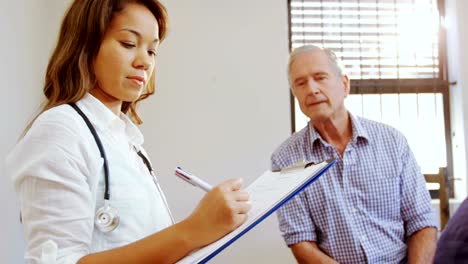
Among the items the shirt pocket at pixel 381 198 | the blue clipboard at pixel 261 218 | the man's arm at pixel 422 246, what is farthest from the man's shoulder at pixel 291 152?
the blue clipboard at pixel 261 218

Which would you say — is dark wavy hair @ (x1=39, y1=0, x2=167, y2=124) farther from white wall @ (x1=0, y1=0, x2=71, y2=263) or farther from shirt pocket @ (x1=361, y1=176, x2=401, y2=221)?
shirt pocket @ (x1=361, y1=176, x2=401, y2=221)

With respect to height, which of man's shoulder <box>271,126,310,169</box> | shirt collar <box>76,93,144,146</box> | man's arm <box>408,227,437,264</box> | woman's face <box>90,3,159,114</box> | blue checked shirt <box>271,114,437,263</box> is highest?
woman's face <box>90,3,159,114</box>

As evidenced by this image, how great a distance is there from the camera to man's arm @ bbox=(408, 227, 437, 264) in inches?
60.2

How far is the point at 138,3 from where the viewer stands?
34.7 inches

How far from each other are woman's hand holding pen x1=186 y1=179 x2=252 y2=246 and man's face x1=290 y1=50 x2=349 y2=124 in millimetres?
1118

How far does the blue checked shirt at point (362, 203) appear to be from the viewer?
1542mm

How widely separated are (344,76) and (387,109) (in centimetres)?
122

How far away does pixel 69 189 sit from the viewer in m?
0.68

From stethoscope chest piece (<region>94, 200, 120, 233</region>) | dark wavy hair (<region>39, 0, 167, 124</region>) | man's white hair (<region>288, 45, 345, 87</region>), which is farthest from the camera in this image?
man's white hair (<region>288, 45, 345, 87</region>)

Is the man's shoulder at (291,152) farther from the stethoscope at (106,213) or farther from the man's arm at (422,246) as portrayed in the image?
the stethoscope at (106,213)

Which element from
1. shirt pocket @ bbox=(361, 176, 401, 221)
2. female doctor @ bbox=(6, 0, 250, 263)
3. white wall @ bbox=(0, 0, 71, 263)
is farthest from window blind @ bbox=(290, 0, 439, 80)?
female doctor @ bbox=(6, 0, 250, 263)

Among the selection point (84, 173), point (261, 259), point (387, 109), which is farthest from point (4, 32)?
point (387, 109)

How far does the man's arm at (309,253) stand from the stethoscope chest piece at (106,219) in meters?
0.95

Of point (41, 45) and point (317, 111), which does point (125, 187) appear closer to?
point (317, 111)
